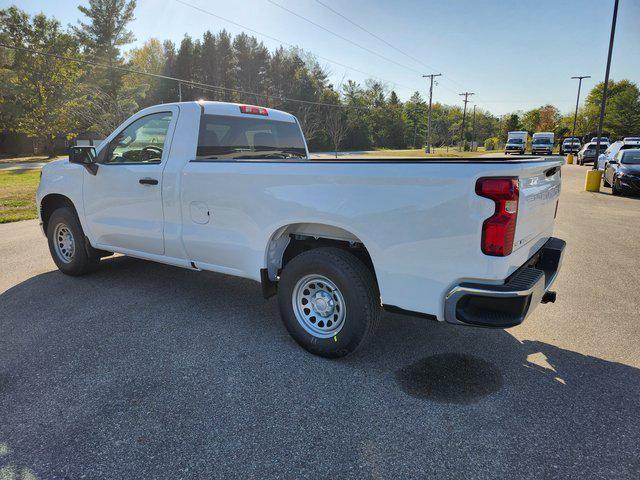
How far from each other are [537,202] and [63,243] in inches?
215

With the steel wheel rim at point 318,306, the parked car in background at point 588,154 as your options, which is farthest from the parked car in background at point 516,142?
the steel wheel rim at point 318,306

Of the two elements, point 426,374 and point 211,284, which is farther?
point 211,284

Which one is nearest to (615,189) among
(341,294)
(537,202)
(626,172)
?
(626,172)

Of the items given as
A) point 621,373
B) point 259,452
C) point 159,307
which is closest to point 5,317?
point 159,307

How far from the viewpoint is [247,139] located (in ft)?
15.5

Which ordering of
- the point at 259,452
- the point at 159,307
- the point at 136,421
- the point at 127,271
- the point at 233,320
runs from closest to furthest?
the point at 259,452
the point at 136,421
the point at 233,320
the point at 159,307
the point at 127,271

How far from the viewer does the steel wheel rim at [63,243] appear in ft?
18.2

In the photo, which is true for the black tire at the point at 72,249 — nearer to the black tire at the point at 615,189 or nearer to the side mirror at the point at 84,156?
the side mirror at the point at 84,156

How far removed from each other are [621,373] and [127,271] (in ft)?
18.0

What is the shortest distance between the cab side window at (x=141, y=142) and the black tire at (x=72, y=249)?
106cm

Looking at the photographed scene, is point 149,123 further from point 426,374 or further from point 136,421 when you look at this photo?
point 426,374

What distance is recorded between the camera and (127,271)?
5.84 meters

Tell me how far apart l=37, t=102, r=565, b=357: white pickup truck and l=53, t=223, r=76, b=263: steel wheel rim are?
21 cm

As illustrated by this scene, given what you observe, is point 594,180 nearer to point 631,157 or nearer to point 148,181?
point 631,157
